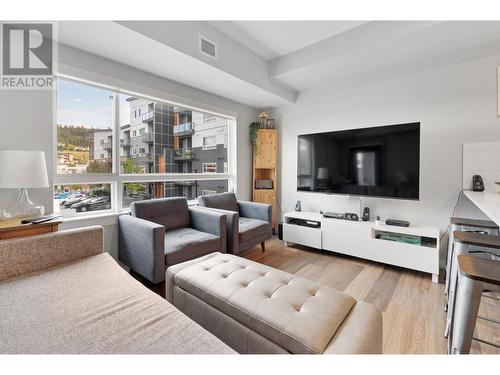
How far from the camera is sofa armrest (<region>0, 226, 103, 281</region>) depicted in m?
1.31

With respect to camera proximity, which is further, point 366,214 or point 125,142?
point 366,214

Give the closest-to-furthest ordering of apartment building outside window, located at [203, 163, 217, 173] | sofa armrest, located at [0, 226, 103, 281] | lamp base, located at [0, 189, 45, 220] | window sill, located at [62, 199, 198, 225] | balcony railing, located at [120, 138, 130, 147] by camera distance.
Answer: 1. sofa armrest, located at [0, 226, 103, 281]
2. lamp base, located at [0, 189, 45, 220]
3. window sill, located at [62, 199, 198, 225]
4. balcony railing, located at [120, 138, 130, 147]
5. apartment building outside window, located at [203, 163, 217, 173]

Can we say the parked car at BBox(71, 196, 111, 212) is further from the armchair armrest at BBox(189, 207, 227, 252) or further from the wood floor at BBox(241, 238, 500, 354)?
the wood floor at BBox(241, 238, 500, 354)

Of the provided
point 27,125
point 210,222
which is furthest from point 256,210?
point 27,125

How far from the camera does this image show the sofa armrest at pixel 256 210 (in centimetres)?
317

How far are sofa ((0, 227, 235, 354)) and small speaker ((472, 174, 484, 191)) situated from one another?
9.46 feet

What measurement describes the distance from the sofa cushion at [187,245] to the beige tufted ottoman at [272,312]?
540 millimetres

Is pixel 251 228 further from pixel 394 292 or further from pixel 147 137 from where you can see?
pixel 147 137

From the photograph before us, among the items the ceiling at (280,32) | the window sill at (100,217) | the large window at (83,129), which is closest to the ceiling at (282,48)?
the ceiling at (280,32)

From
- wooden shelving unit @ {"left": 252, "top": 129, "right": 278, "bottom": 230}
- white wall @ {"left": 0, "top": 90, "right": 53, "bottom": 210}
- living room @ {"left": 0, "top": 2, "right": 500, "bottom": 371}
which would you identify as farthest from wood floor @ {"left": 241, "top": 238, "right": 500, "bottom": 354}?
white wall @ {"left": 0, "top": 90, "right": 53, "bottom": 210}

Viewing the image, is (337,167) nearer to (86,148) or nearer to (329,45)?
(329,45)

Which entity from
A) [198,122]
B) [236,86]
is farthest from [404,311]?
[198,122]

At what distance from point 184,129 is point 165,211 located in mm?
1219

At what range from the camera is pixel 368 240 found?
2660 mm
